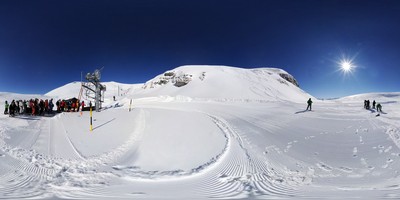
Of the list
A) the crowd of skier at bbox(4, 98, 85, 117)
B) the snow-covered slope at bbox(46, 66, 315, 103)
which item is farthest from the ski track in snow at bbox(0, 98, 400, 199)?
the snow-covered slope at bbox(46, 66, 315, 103)

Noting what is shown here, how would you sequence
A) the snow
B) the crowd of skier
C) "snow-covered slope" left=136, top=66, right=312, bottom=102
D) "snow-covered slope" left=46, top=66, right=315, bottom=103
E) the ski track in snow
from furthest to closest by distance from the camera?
"snow-covered slope" left=136, top=66, right=312, bottom=102 < "snow-covered slope" left=46, top=66, right=315, bottom=103 < the crowd of skier < the snow < the ski track in snow

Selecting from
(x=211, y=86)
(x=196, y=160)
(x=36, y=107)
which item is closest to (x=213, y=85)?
(x=211, y=86)

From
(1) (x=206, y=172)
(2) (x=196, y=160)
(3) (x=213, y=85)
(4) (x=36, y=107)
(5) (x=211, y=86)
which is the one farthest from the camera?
(3) (x=213, y=85)

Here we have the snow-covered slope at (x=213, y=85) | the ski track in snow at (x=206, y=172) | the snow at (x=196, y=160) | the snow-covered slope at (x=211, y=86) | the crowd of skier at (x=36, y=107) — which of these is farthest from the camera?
the snow-covered slope at (x=213, y=85)

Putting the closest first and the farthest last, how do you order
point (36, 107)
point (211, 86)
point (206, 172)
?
point (206, 172) → point (36, 107) → point (211, 86)

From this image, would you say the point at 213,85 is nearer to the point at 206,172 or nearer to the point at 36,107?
the point at 36,107

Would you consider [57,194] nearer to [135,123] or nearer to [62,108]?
[135,123]

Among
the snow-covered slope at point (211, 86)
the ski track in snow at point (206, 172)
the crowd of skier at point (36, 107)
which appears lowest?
the ski track in snow at point (206, 172)

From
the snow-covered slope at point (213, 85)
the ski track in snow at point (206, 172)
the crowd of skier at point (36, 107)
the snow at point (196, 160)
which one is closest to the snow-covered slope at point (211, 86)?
the snow-covered slope at point (213, 85)

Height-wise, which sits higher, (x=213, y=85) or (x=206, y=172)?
(x=213, y=85)

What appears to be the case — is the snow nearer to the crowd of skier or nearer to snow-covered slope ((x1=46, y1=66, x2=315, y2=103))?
the crowd of skier

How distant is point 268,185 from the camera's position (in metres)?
6.71

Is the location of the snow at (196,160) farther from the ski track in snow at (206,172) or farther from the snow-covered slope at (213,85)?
the snow-covered slope at (213,85)

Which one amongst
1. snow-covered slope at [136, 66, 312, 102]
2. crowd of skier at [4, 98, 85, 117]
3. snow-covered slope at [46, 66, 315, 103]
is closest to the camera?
crowd of skier at [4, 98, 85, 117]
